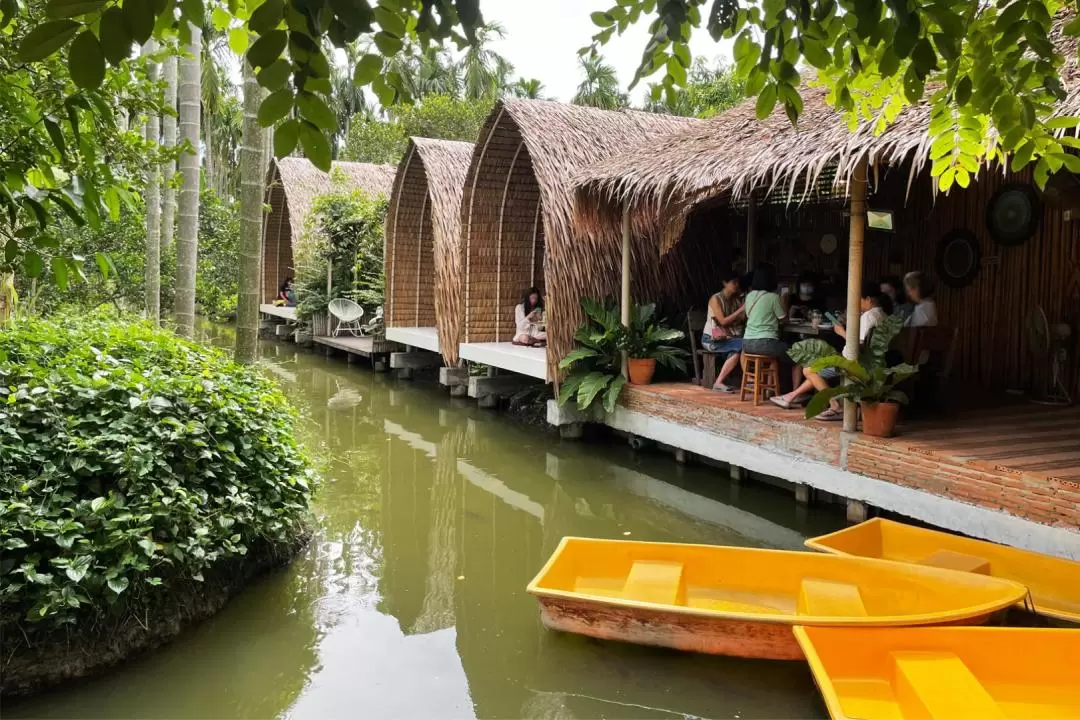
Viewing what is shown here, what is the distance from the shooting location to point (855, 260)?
6.09m

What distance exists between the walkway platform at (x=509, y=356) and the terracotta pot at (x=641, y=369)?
0.94 meters

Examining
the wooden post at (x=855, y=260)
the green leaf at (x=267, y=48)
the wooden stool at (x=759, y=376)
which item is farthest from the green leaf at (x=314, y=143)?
the wooden stool at (x=759, y=376)

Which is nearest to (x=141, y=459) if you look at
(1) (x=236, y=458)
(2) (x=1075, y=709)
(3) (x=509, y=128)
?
(1) (x=236, y=458)

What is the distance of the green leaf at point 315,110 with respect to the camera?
52.9 inches

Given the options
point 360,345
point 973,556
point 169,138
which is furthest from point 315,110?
point 360,345

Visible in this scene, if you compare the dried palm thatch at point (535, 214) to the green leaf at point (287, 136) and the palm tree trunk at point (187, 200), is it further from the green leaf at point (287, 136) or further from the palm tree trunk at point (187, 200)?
the green leaf at point (287, 136)

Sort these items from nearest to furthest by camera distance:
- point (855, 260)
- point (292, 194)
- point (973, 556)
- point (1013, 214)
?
point (973, 556), point (855, 260), point (1013, 214), point (292, 194)

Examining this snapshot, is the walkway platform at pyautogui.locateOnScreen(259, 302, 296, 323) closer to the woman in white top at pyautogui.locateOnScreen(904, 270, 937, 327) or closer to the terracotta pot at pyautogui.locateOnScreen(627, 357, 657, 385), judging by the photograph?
the terracotta pot at pyautogui.locateOnScreen(627, 357, 657, 385)

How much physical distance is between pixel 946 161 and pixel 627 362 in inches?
224

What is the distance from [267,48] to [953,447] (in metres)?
5.24

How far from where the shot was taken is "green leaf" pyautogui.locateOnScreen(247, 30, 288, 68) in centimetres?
126

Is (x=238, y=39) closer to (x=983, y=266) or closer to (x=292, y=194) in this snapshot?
(x=983, y=266)

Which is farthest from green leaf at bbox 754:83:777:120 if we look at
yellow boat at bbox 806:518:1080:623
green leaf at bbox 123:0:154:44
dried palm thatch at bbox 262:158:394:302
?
dried palm thatch at bbox 262:158:394:302

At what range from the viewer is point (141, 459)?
12.7 ft
